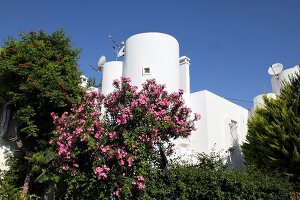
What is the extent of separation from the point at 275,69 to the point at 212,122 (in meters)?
7.17

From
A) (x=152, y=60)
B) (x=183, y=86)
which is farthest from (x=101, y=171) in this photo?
(x=183, y=86)

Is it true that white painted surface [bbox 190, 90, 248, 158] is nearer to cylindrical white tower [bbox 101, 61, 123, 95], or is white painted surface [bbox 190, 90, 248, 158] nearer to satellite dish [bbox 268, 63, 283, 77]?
satellite dish [bbox 268, 63, 283, 77]

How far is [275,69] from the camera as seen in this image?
21484 mm

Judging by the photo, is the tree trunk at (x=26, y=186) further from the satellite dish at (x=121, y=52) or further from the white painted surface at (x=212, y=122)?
the satellite dish at (x=121, y=52)

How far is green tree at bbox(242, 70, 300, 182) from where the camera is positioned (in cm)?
1376

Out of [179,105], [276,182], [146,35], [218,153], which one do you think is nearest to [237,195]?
[276,182]

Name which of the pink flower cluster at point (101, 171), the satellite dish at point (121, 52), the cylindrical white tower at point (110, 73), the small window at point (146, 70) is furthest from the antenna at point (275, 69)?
the pink flower cluster at point (101, 171)

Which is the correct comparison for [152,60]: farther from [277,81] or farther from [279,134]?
[277,81]

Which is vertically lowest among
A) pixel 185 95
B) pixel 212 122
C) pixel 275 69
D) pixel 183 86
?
pixel 212 122

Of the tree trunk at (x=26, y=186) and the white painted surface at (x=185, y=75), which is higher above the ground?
the white painted surface at (x=185, y=75)

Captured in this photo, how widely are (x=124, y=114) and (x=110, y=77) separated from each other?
10498 mm

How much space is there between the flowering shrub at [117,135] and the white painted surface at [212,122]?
782 centimetres

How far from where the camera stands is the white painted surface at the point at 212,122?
16.7 m

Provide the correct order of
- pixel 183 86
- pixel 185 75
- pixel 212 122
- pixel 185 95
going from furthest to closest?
1. pixel 185 75
2. pixel 183 86
3. pixel 212 122
4. pixel 185 95
